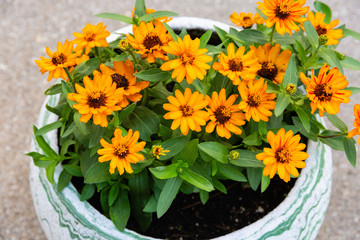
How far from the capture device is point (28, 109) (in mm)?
→ 1828

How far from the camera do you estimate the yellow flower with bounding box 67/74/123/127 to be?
2.55ft

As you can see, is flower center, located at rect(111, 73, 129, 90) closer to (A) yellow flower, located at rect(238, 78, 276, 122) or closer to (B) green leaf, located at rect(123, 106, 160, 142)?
(B) green leaf, located at rect(123, 106, 160, 142)

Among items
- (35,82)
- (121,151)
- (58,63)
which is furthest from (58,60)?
(35,82)

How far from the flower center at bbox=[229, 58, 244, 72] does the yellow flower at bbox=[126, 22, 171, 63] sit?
13 centimetres

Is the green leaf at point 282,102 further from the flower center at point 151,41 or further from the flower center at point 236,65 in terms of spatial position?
the flower center at point 151,41

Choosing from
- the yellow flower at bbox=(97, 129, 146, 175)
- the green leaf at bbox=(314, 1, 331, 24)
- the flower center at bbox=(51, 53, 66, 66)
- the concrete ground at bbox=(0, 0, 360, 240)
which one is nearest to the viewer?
the yellow flower at bbox=(97, 129, 146, 175)

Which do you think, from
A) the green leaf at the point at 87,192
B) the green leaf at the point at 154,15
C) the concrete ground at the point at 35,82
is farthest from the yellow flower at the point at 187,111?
the concrete ground at the point at 35,82

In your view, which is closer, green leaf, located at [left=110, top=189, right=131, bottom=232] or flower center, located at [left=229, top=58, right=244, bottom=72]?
flower center, located at [left=229, top=58, right=244, bottom=72]

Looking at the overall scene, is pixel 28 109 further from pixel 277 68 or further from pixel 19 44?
pixel 277 68

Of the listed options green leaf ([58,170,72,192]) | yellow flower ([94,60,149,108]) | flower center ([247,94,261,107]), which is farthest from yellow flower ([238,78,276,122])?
green leaf ([58,170,72,192])

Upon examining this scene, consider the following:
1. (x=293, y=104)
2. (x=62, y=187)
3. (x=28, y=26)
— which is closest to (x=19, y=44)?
(x=28, y=26)

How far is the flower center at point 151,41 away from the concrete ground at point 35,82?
3.37 ft

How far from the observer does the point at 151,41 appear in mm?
843

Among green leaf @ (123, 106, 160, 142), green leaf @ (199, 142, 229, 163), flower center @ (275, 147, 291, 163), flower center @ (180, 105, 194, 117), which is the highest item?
flower center @ (180, 105, 194, 117)
